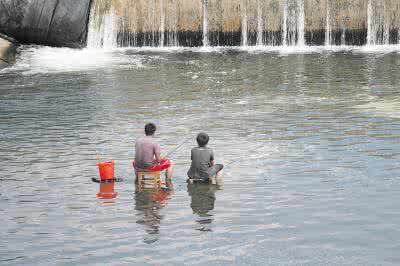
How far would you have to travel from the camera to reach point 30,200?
14.4m

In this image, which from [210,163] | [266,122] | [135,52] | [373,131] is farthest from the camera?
[135,52]

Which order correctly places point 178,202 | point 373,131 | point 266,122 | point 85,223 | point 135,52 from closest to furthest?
point 85,223 → point 178,202 → point 373,131 → point 266,122 → point 135,52

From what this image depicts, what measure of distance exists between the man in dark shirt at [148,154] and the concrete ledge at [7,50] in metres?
19.3

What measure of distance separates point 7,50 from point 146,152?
21.4m

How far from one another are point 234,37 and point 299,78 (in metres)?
9.71

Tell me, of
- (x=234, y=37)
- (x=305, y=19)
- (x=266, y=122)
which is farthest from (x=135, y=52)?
(x=266, y=122)

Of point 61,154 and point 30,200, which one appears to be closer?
point 30,200

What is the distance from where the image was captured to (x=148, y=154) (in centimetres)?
1484

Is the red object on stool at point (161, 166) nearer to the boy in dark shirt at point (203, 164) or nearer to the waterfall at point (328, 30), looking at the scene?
the boy in dark shirt at point (203, 164)

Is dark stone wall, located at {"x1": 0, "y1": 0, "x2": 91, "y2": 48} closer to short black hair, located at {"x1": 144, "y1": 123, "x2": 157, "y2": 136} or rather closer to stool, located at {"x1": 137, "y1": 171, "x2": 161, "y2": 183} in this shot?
short black hair, located at {"x1": 144, "y1": 123, "x2": 157, "y2": 136}

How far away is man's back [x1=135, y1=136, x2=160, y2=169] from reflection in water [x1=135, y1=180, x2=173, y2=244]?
40cm

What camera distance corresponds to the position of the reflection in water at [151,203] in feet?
40.8

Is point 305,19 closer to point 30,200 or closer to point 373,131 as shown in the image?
point 373,131

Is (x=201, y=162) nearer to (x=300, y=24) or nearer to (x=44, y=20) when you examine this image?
(x=44, y=20)
